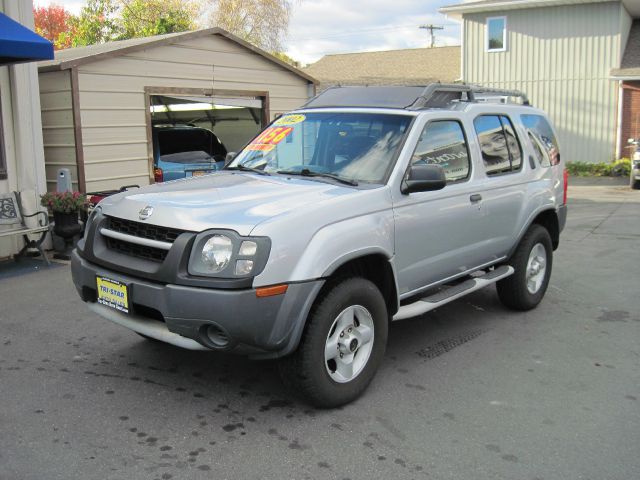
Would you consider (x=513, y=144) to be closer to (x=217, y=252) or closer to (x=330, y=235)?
(x=330, y=235)

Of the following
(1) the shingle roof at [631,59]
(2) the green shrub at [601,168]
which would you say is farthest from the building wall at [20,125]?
(1) the shingle roof at [631,59]

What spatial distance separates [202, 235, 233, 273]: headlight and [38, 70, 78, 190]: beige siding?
685 centimetres

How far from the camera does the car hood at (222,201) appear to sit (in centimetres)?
380

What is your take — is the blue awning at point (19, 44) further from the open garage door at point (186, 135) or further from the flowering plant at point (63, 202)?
the open garage door at point (186, 135)

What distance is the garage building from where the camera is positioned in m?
9.77

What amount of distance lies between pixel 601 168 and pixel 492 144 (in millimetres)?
17588

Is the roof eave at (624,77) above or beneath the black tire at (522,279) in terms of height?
above

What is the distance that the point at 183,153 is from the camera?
464 inches

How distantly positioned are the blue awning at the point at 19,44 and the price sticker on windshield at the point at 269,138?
382 centimetres

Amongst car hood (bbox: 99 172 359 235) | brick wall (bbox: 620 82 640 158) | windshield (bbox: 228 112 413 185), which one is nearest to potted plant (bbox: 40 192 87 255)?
windshield (bbox: 228 112 413 185)

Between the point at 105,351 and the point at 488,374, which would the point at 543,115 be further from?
the point at 105,351

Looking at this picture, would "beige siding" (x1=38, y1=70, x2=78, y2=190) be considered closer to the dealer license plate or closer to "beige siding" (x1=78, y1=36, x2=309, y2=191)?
"beige siding" (x1=78, y1=36, x2=309, y2=191)

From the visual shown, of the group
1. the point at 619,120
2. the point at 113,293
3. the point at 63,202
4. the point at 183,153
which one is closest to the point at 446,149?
the point at 113,293

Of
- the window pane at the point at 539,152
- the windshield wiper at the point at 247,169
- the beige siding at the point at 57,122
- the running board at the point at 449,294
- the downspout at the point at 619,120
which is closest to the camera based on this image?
the running board at the point at 449,294
